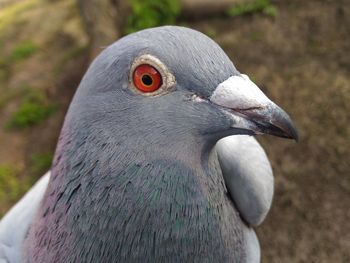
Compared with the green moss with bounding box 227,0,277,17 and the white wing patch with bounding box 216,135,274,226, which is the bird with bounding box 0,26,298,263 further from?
the green moss with bounding box 227,0,277,17

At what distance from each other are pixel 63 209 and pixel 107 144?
44 centimetres

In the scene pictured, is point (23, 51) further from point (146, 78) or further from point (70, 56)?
point (146, 78)

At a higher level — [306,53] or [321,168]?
[306,53]

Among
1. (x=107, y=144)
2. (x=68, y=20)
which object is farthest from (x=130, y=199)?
(x=68, y=20)

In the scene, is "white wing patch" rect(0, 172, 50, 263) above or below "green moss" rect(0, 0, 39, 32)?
below

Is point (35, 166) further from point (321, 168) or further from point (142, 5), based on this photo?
point (321, 168)

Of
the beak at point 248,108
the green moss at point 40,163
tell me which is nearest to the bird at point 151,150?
the beak at point 248,108

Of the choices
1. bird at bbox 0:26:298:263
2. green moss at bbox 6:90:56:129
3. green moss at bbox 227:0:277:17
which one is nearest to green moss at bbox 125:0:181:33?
green moss at bbox 227:0:277:17

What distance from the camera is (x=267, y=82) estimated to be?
605cm

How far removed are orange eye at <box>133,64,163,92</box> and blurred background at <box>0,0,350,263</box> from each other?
3205 mm

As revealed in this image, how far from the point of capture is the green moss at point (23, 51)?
25.0ft

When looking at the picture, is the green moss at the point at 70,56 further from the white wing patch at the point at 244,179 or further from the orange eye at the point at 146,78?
the orange eye at the point at 146,78

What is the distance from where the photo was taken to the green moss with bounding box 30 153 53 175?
5.84 m

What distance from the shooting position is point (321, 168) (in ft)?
16.8
